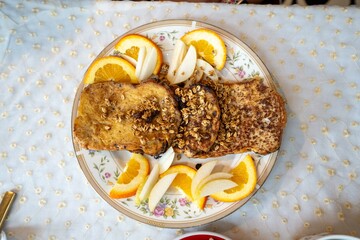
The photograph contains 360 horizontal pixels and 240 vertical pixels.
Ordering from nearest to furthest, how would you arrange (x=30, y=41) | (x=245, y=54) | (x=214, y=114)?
(x=214, y=114), (x=245, y=54), (x=30, y=41)

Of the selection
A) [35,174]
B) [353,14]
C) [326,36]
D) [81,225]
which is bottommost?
[81,225]

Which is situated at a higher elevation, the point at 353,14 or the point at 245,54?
the point at 353,14

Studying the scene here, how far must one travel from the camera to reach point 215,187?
4.99 feet

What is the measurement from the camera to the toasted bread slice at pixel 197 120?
1489 millimetres

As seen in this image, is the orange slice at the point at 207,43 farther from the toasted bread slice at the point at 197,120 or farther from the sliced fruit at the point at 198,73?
the toasted bread slice at the point at 197,120

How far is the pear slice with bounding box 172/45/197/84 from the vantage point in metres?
1.59

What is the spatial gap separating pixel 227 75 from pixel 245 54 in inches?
5.1

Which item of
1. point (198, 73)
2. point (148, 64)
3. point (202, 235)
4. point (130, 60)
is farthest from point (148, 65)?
point (202, 235)

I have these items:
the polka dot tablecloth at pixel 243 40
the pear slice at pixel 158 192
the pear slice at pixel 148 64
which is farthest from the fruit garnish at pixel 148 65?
the pear slice at pixel 158 192

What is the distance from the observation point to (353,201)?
1.63 meters

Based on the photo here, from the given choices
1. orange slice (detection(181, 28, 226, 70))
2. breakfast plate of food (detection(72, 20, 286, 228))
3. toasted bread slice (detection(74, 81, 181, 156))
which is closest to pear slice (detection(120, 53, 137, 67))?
breakfast plate of food (detection(72, 20, 286, 228))

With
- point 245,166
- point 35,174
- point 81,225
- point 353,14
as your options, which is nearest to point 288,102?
point 245,166

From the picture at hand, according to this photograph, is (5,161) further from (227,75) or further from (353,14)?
(353,14)

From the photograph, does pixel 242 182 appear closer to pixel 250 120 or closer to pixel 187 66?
pixel 250 120
